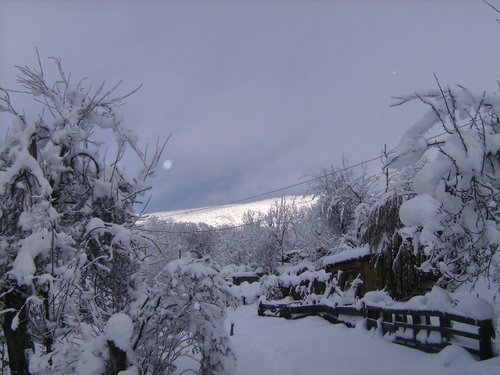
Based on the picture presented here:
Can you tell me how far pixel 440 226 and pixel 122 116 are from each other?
558 centimetres

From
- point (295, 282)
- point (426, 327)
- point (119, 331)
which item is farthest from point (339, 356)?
point (295, 282)

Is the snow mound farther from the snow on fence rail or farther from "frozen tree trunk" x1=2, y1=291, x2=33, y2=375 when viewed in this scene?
the snow on fence rail

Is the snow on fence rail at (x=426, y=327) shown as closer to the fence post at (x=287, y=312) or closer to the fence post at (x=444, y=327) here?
the fence post at (x=444, y=327)

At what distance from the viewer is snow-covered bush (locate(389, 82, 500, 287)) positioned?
371 cm

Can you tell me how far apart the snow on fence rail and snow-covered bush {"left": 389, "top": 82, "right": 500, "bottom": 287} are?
9.40 feet

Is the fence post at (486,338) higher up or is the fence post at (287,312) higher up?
the fence post at (486,338)

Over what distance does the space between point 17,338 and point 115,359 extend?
2195 mm

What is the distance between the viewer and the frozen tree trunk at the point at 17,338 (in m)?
5.76

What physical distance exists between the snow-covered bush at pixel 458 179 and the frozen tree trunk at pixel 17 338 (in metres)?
5.58

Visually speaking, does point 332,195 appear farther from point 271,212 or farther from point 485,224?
point 485,224

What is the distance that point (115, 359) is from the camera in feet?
15.4

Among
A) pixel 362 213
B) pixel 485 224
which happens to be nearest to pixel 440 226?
pixel 485 224

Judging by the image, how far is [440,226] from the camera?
390 centimetres

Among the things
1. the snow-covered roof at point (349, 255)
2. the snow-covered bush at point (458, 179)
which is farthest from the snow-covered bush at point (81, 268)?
the snow-covered roof at point (349, 255)
